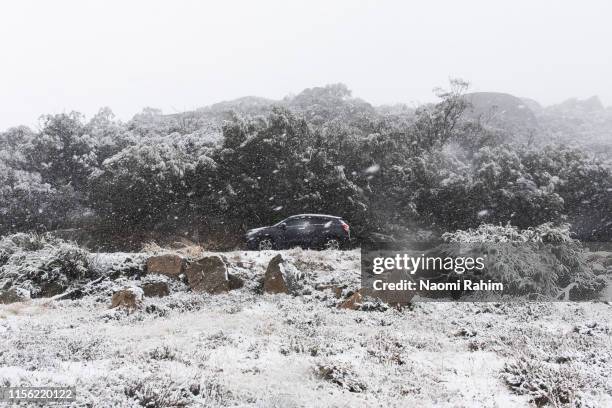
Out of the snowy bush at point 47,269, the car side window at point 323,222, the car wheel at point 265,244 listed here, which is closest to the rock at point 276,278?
the snowy bush at point 47,269

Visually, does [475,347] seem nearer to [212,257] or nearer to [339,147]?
[212,257]

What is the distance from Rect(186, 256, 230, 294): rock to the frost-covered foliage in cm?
637

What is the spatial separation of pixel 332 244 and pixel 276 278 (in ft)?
20.1

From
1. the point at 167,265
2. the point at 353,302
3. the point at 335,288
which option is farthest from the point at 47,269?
the point at 353,302

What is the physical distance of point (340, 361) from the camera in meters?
7.05

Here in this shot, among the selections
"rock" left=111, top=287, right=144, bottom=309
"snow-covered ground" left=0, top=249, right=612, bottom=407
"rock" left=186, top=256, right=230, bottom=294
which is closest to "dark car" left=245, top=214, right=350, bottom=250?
"rock" left=186, top=256, right=230, bottom=294

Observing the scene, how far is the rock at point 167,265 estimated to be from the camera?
12552mm

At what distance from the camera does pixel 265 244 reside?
17.7 metres

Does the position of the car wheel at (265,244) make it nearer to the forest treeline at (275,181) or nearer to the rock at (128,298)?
the forest treeline at (275,181)

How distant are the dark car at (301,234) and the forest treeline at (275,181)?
3439 mm

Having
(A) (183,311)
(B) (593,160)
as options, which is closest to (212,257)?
(A) (183,311)

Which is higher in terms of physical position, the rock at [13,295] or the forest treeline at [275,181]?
the forest treeline at [275,181]

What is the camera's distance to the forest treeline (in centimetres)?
2100

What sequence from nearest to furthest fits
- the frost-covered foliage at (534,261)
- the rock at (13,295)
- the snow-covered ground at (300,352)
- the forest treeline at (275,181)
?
the snow-covered ground at (300,352) < the rock at (13,295) < the frost-covered foliage at (534,261) < the forest treeline at (275,181)
